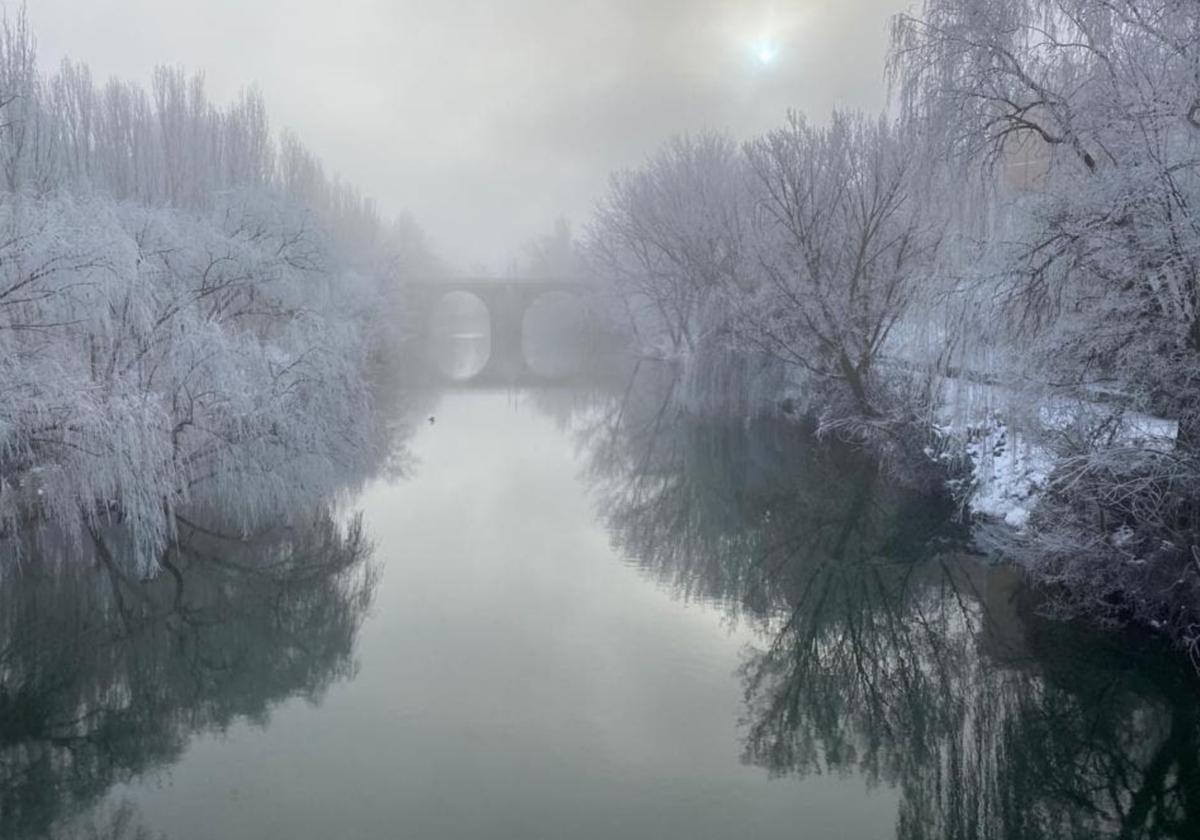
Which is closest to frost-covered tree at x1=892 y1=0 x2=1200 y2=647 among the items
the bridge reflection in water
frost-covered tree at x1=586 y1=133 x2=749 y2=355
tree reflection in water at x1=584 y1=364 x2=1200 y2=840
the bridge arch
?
tree reflection in water at x1=584 y1=364 x2=1200 y2=840

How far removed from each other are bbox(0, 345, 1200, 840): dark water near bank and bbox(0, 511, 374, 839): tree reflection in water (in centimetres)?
3

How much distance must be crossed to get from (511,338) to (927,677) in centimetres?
4464

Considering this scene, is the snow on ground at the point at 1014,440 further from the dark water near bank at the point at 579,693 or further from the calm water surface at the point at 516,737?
the calm water surface at the point at 516,737

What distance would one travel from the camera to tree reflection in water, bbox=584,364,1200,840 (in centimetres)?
679

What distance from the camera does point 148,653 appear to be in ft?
29.8

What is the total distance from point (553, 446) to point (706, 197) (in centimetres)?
863

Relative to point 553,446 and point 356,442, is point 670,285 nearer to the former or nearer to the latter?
point 553,446

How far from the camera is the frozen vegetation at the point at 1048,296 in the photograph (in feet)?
26.3

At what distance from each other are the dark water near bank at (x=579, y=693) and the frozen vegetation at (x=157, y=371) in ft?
3.11

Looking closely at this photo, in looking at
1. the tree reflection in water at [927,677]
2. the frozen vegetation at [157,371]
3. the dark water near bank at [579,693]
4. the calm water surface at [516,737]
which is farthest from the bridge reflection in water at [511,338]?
the calm water surface at [516,737]

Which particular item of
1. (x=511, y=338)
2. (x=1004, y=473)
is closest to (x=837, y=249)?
(x=1004, y=473)

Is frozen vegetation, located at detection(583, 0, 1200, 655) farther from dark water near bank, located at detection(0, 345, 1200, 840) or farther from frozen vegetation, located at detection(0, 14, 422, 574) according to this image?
frozen vegetation, located at detection(0, 14, 422, 574)

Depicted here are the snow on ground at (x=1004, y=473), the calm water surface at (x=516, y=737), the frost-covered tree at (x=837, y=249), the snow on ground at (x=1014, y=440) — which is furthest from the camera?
the frost-covered tree at (x=837, y=249)

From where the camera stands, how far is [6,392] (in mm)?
8422
